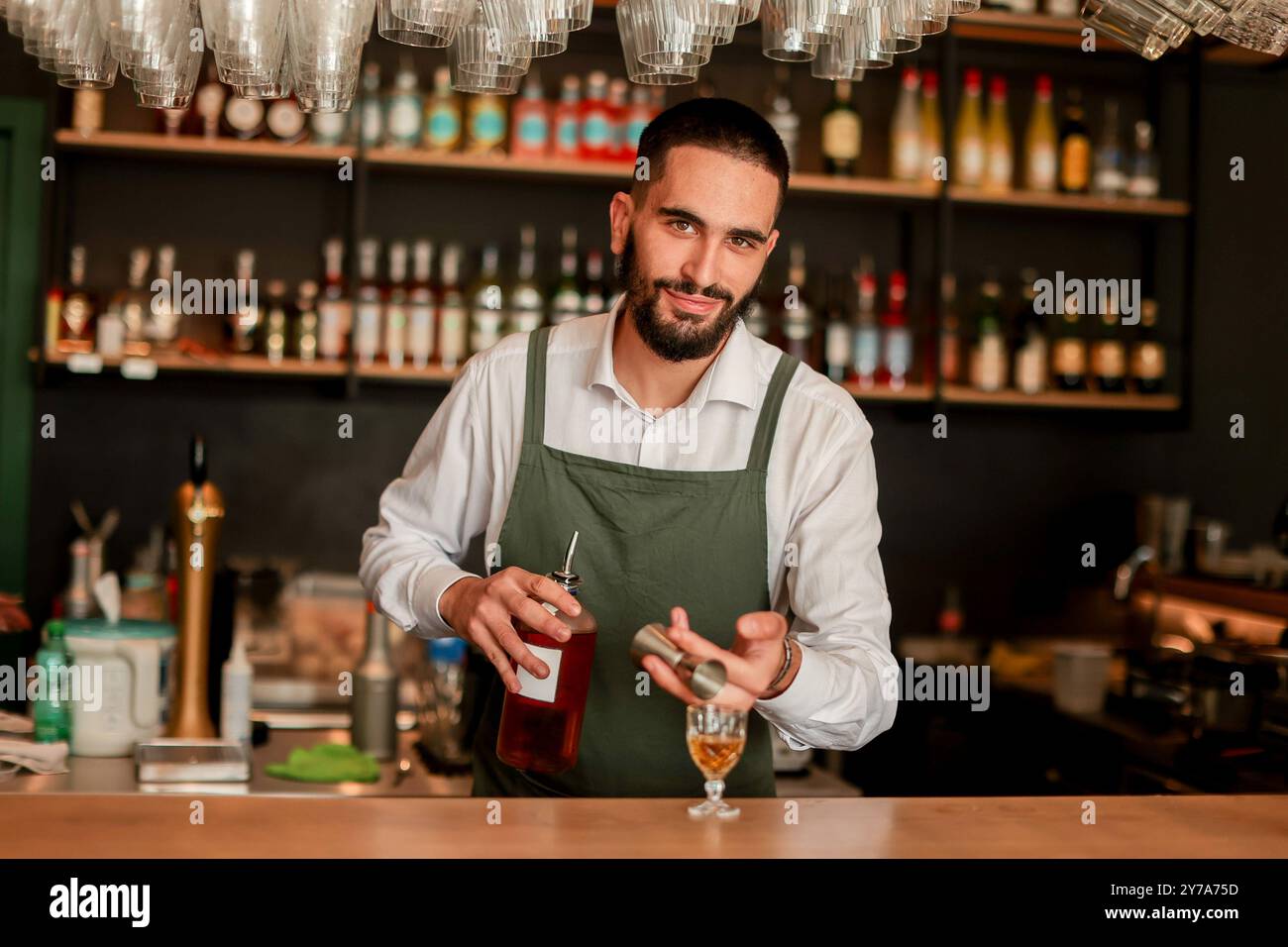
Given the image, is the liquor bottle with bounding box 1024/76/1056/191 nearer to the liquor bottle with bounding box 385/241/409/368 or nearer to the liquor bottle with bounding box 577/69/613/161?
the liquor bottle with bounding box 577/69/613/161

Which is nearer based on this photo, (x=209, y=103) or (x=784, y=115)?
(x=209, y=103)

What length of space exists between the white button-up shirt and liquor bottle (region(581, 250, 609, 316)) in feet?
4.89

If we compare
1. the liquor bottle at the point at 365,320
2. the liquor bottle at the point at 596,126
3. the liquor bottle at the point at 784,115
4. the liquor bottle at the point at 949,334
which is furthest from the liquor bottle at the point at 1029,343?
the liquor bottle at the point at 365,320

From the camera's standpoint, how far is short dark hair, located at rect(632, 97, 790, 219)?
1525 millimetres

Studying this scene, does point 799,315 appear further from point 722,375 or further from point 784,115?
point 722,375

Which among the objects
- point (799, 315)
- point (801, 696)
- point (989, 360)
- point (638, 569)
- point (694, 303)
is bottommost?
point (801, 696)

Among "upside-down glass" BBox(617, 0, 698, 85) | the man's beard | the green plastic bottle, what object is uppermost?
"upside-down glass" BBox(617, 0, 698, 85)

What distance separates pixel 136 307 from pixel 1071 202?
2.32 meters

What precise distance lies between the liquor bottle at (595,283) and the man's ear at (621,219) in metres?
1.57

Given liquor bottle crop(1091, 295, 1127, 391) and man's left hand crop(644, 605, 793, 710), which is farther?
liquor bottle crop(1091, 295, 1127, 391)

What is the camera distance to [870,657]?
1.46 meters

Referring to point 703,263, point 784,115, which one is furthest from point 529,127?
point 703,263

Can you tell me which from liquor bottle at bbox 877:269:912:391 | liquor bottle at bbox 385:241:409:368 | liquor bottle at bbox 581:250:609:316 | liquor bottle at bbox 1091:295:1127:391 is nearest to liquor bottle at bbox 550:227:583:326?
liquor bottle at bbox 581:250:609:316

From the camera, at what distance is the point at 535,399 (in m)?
1.69
